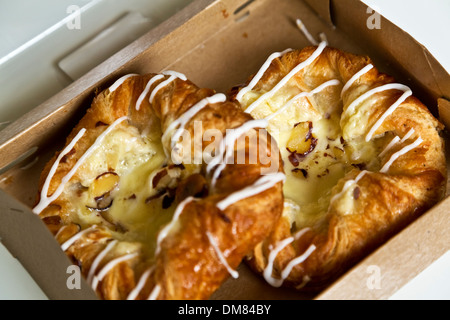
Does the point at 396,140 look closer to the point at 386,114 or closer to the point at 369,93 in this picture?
the point at 386,114

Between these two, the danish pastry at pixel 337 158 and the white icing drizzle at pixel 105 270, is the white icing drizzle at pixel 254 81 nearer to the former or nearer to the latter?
the danish pastry at pixel 337 158

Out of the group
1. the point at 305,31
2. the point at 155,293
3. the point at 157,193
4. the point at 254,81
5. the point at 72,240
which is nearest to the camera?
the point at 155,293

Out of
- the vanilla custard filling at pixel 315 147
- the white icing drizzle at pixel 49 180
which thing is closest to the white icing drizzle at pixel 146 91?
the white icing drizzle at pixel 49 180

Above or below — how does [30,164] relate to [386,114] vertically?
above

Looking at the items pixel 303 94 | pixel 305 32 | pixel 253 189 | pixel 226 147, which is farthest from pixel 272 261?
pixel 305 32

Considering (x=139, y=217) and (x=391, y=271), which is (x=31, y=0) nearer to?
(x=139, y=217)
